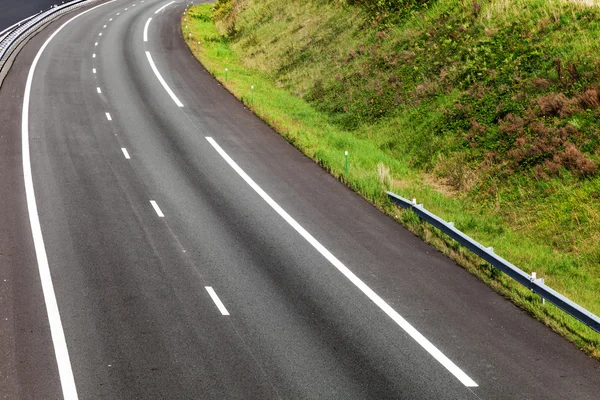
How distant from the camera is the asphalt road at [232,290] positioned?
12.1 metres

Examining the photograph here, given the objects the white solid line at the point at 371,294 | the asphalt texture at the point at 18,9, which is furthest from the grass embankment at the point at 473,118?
the asphalt texture at the point at 18,9

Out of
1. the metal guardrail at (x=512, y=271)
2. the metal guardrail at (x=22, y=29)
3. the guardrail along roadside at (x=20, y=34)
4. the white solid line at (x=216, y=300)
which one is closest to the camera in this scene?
the metal guardrail at (x=512, y=271)

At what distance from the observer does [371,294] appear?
50.4 ft

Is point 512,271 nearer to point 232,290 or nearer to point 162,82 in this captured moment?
point 232,290

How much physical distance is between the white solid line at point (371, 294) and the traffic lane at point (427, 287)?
7.7 inches

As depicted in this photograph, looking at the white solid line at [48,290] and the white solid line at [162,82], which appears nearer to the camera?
the white solid line at [48,290]

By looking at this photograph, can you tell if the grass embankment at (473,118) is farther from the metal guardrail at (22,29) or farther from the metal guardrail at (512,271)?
the metal guardrail at (22,29)

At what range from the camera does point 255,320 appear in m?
14.1

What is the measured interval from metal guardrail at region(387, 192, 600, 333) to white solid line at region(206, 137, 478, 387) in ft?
8.75

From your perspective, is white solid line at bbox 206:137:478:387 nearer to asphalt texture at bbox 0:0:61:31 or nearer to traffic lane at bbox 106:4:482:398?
traffic lane at bbox 106:4:482:398

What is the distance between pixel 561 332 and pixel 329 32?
29015 mm

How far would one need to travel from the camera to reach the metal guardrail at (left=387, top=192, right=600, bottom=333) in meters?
13.2

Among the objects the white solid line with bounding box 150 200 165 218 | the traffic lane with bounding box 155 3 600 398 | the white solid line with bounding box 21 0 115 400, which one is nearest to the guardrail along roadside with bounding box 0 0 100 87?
the white solid line with bounding box 21 0 115 400

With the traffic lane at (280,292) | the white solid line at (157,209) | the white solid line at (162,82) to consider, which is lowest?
the traffic lane at (280,292)
